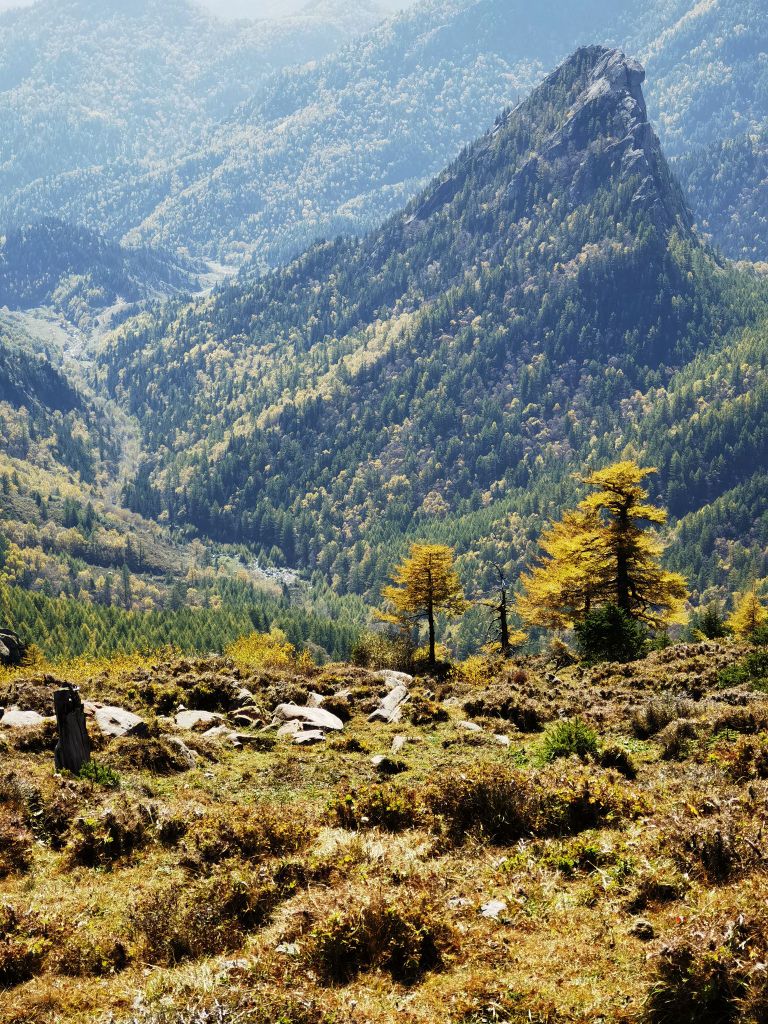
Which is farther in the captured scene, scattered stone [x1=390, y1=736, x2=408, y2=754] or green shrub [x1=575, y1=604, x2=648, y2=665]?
green shrub [x1=575, y1=604, x2=648, y2=665]

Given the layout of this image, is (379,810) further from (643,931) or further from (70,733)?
(70,733)

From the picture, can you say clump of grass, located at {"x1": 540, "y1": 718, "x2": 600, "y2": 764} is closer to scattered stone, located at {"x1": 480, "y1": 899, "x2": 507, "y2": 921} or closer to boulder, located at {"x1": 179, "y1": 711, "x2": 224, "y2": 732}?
scattered stone, located at {"x1": 480, "y1": 899, "x2": 507, "y2": 921}

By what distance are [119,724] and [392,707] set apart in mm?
9811

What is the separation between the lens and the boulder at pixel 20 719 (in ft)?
66.6

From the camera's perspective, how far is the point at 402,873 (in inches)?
393

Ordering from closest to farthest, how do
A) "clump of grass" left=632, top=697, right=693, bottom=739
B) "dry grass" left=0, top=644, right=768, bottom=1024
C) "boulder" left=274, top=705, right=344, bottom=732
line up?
"dry grass" left=0, top=644, right=768, bottom=1024 → "clump of grass" left=632, top=697, right=693, bottom=739 → "boulder" left=274, top=705, right=344, bottom=732

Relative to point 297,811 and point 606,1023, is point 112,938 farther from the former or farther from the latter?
point 606,1023

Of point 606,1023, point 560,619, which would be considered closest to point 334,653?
point 560,619

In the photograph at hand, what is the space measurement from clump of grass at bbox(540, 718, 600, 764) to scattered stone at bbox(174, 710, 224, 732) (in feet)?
37.0

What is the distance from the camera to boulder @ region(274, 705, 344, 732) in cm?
2289

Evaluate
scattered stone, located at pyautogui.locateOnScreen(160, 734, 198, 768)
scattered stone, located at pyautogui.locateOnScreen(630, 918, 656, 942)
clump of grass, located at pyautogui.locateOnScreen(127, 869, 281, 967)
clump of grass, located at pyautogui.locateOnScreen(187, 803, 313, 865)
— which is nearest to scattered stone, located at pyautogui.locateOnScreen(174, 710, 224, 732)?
scattered stone, located at pyautogui.locateOnScreen(160, 734, 198, 768)

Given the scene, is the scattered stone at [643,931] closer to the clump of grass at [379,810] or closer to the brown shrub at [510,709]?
the clump of grass at [379,810]

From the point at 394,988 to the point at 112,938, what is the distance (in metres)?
4.26

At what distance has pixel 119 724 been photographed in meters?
20.2
